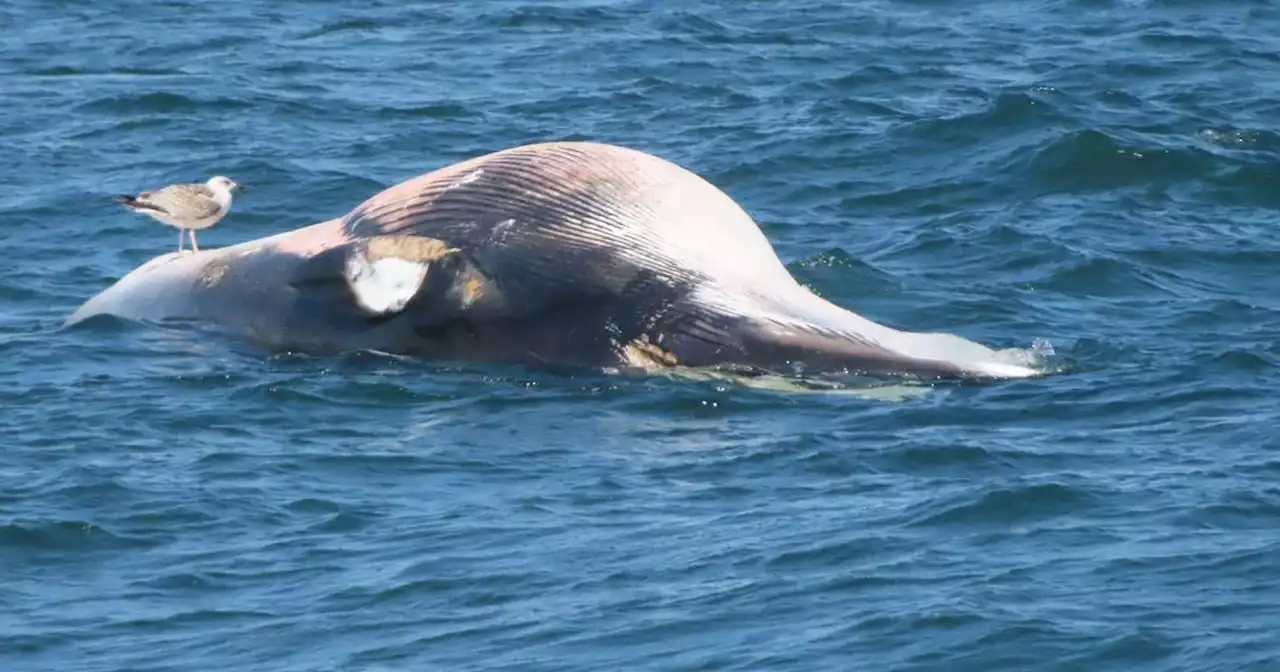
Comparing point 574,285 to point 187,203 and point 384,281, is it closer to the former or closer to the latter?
point 384,281

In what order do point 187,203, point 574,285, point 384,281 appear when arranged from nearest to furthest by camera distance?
point 574,285 → point 384,281 → point 187,203

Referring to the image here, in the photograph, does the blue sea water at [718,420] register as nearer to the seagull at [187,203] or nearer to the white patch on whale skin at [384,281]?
the white patch on whale skin at [384,281]

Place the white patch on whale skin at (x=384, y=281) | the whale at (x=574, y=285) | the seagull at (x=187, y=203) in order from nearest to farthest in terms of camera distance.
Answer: the whale at (x=574, y=285) < the white patch on whale skin at (x=384, y=281) < the seagull at (x=187, y=203)

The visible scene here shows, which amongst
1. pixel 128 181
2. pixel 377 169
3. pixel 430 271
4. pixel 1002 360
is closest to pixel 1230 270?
pixel 1002 360

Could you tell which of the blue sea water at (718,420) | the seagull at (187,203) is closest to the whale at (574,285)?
the blue sea water at (718,420)

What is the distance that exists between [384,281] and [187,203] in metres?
2.93

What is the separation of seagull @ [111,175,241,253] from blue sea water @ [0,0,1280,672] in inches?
33.3

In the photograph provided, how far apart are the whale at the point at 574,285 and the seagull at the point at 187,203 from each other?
1.88m

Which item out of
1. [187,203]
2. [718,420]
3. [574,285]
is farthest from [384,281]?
[187,203]

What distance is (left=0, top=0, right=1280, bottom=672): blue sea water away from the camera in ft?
33.6

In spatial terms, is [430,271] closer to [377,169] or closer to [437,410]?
[437,410]

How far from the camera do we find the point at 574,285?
44.4 ft

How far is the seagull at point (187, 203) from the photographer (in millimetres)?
16203

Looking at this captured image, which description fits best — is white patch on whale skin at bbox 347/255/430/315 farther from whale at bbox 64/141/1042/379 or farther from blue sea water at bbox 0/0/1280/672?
blue sea water at bbox 0/0/1280/672
